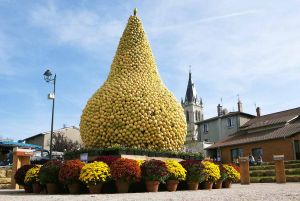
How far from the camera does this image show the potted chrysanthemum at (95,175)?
10.3 m

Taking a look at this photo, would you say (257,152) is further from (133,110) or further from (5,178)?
(5,178)

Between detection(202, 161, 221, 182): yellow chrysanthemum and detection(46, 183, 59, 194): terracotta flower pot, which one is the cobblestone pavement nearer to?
detection(46, 183, 59, 194): terracotta flower pot

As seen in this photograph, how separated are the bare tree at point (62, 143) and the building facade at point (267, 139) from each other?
1983cm

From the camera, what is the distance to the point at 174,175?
1129 cm

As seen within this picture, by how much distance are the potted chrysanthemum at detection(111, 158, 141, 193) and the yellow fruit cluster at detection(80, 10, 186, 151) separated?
2.95m

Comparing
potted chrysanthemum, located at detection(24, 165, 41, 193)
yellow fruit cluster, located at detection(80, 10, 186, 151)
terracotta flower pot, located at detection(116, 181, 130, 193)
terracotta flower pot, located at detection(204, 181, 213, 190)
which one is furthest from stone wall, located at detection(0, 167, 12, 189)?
terracotta flower pot, located at detection(204, 181, 213, 190)

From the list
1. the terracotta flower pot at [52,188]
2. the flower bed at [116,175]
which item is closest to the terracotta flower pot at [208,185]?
the flower bed at [116,175]

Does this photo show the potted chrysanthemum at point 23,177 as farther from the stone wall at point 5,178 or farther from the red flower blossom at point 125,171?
the red flower blossom at point 125,171

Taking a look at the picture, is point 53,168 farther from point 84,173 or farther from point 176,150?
point 176,150

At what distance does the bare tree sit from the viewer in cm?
4956

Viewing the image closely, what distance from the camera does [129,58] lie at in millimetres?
15219

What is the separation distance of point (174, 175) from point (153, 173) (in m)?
0.88

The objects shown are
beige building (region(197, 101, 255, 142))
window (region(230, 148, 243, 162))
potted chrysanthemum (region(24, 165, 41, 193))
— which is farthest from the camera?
beige building (region(197, 101, 255, 142))

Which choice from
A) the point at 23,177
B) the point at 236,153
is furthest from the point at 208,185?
the point at 236,153
